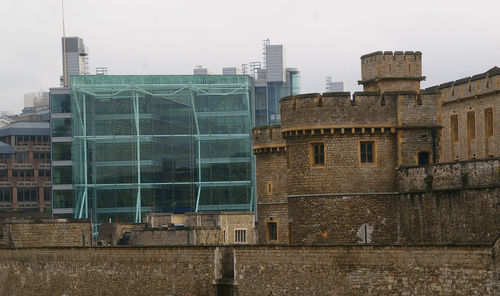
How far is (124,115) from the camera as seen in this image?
91000 mm

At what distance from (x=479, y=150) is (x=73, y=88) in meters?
46.3

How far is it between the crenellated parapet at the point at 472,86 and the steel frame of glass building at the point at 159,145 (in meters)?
36.0

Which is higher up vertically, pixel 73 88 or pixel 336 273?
pixel 73 88

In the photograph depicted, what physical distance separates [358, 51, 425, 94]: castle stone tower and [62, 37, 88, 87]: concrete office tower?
84.9 meters

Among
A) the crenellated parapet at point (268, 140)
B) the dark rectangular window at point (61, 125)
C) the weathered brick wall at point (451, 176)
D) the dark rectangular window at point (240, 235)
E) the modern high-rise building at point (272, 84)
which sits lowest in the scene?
the dark rectangular window at point (240, 235)

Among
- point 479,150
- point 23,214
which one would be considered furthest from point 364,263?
point 23,214

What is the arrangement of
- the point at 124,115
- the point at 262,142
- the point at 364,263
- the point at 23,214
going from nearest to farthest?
1. the point at 364,263
2. the point at 262,142
3. the point at 23,214
4. the point at 124,115

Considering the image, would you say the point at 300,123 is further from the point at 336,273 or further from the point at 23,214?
the point at 23,214

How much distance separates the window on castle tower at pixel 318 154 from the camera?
131 feet

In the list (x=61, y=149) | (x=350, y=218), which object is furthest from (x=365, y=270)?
(x=61, y=149)

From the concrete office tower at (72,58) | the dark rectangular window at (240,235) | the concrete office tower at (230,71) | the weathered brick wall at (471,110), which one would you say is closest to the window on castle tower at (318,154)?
the weathered brick wall at (471,110)

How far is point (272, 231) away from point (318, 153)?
485 inches

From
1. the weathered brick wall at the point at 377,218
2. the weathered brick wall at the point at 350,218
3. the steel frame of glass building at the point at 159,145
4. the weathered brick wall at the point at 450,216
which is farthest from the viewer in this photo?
the steel frame of glass building at the point at 159,145

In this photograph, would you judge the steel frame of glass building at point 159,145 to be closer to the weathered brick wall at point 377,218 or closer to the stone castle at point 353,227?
the stone castle at point 353,227
